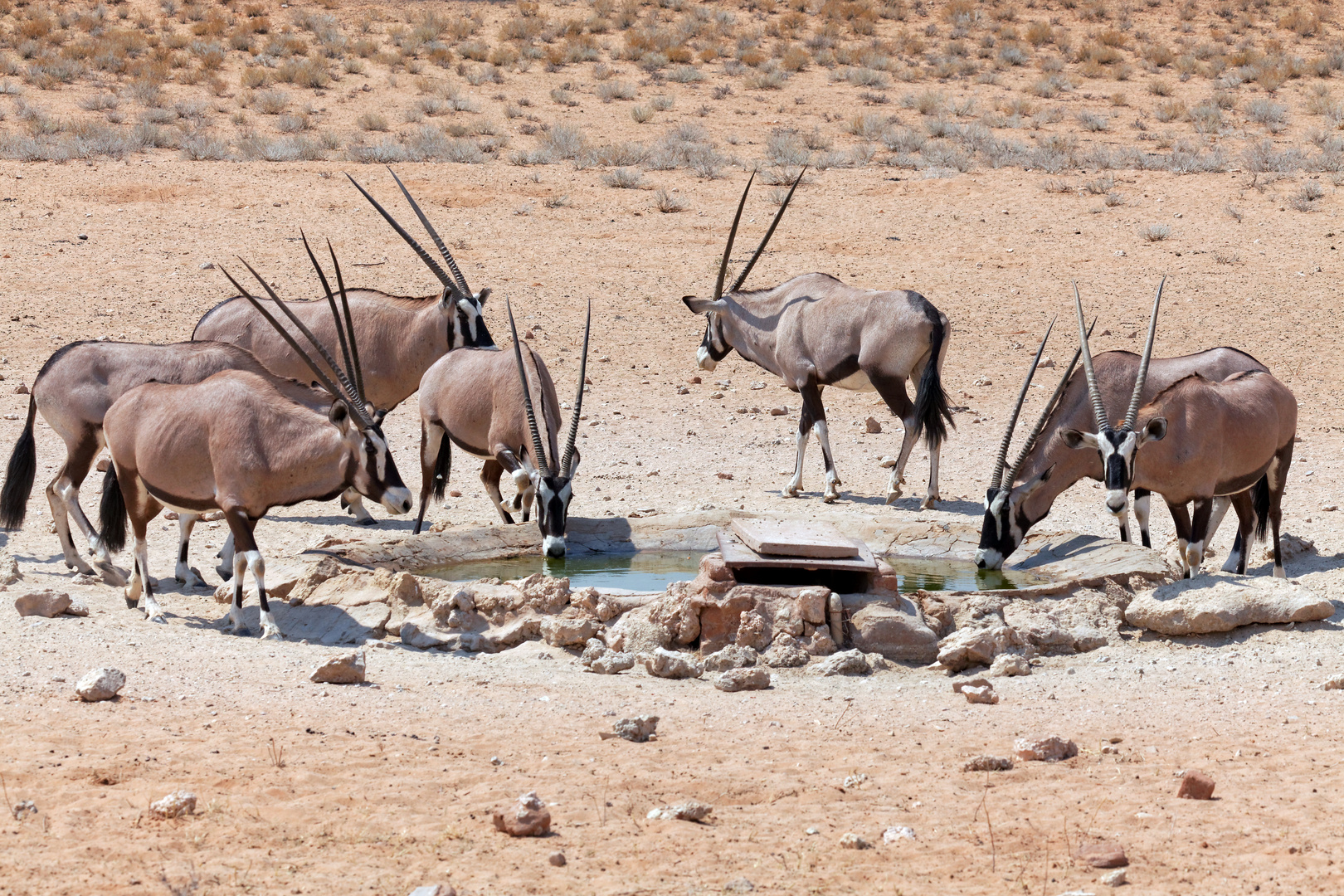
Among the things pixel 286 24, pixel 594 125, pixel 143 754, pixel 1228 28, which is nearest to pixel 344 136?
pixel 594 125

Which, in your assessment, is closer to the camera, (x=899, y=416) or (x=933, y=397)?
(x=933, y=397)

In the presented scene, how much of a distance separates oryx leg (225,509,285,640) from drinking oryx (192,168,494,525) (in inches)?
155

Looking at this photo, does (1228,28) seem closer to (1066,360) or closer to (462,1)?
(462,1)

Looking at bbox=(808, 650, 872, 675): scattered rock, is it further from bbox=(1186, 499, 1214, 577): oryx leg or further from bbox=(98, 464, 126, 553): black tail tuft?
bbox=(98, 464, 126, 553): black tail tuft

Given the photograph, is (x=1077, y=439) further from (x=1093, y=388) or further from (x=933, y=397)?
(x=933, y=397)

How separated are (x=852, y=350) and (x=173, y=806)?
300 inches

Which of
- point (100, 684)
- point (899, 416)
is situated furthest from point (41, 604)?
point (899, 416)

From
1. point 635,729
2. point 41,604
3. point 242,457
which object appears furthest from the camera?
point 242,457

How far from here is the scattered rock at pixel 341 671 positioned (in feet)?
20.5

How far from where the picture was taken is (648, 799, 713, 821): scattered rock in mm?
4812

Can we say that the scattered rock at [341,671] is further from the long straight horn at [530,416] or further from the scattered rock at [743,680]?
the long straight horn at [530,416]

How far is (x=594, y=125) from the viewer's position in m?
25.9

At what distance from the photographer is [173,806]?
4.73m

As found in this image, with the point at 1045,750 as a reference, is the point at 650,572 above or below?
below
